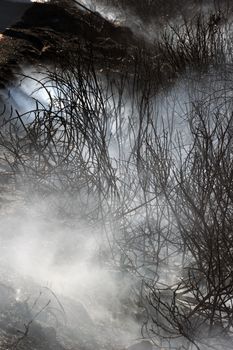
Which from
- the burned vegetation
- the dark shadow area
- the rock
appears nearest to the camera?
the burned vegetation

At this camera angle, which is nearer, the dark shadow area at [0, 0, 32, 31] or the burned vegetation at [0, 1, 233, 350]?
the burned vegetation at [0, 1, 233, 350]

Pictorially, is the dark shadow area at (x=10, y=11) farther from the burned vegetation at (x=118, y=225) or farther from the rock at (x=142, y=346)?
the rock at (x=142, y=346)

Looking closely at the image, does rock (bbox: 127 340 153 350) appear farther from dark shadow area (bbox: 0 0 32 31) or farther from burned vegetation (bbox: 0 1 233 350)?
dark shadow area (bbox: 0 0 32 31)

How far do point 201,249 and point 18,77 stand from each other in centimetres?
539

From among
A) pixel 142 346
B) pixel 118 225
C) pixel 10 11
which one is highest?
pixel 10 11

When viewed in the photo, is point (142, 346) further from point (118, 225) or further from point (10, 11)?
point (10, 11)

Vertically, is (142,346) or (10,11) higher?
(10,11)

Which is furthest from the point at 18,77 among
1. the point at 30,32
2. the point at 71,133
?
the point at 71,133

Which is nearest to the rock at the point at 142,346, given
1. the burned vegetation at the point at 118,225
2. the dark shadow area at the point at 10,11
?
the burned vegetation at the point at 118,225

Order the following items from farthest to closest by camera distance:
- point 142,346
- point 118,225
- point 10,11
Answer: point 10,11 < point 118,225 < point 142,346

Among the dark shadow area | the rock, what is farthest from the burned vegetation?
the dark shadow area

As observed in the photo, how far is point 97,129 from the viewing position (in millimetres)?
5051

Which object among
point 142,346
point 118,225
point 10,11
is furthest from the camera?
point 10,11

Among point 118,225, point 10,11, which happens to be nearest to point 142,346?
point 118,225
